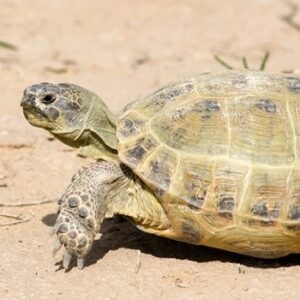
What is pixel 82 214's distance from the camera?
5.10m

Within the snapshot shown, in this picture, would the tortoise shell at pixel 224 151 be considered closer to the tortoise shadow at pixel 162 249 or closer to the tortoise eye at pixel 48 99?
the tortoise shadow at pixel 162 249

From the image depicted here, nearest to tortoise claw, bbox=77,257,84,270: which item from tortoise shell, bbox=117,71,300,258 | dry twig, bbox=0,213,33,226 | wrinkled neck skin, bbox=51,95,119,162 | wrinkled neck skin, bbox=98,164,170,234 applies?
wrinkled neck skin, bbox=98,164,170,234

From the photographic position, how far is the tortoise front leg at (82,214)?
5.07 m

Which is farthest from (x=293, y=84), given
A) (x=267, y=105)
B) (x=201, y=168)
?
(x=201, y=168)

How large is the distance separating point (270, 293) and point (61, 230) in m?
1.26

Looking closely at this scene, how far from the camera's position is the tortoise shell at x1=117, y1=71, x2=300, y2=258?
4.90 m

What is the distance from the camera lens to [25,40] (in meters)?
10.1

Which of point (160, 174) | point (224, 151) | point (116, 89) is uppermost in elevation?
point (224, 151)

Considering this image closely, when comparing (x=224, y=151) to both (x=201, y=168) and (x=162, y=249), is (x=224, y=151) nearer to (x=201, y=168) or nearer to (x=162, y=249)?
(x=201, y=168)

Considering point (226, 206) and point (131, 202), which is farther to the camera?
point (131, 202)

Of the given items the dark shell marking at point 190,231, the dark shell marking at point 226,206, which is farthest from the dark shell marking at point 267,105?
the dark shell marking at point 190,231

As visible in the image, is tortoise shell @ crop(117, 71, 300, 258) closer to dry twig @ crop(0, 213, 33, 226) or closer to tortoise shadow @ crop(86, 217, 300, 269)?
tortoise shadow @ crop(86, 217, 300, 269)

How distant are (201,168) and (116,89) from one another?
146 inches

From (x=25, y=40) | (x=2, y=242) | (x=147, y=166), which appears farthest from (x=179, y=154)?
(x=25, y=40)
